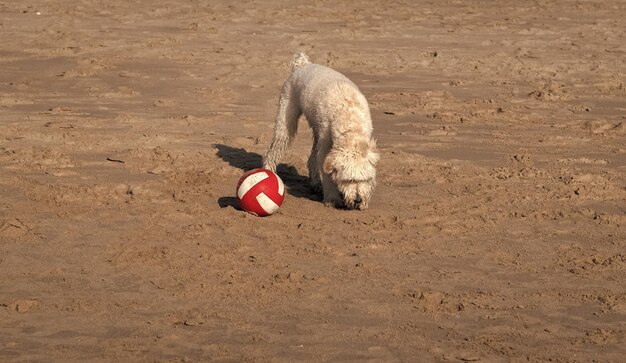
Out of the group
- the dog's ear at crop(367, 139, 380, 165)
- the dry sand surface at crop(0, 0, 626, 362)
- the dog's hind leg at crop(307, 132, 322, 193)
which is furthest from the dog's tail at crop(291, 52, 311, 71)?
the dog's ear at crop(367, 139, 380, 165)

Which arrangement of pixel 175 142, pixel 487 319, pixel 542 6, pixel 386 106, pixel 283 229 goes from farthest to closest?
1. pixel 542 6
2. pixel 386 106
3. pixel 175 142
4. pixel 283 229
5. pixel 487 319

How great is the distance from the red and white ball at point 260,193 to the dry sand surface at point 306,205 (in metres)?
0.19

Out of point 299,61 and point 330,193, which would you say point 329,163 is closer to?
point 330,193

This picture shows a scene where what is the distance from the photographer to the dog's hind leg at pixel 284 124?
10969mm

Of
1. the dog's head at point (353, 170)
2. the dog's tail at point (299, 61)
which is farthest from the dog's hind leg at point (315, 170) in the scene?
the dog's tail at point (299, 61)

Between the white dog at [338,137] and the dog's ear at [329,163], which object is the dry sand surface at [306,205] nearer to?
the white dog at [338,137]

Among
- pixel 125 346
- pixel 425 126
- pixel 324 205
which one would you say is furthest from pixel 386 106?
pixel 125 346

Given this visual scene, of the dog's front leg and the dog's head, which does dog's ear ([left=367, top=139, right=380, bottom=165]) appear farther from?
the dog's front leg

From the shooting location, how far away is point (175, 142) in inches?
Answer: 497

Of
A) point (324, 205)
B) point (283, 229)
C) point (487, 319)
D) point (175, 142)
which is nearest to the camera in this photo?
point (487, 319)

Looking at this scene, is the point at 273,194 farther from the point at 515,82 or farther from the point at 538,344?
the point at 515,82

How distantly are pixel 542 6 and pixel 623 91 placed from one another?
23.4 feet

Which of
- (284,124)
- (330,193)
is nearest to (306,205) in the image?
(330,193)

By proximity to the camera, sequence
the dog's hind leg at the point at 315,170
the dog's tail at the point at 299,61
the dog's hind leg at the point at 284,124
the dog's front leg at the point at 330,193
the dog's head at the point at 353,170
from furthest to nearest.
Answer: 1. the dog's tail at the point at 299,61
2. the dog's hind leg at the point at 284,124
3. the dog's hind leg at the point at 315,170
4. the dog's front leg at the point at 330,193
5. the dog's head at the point at 353,170
